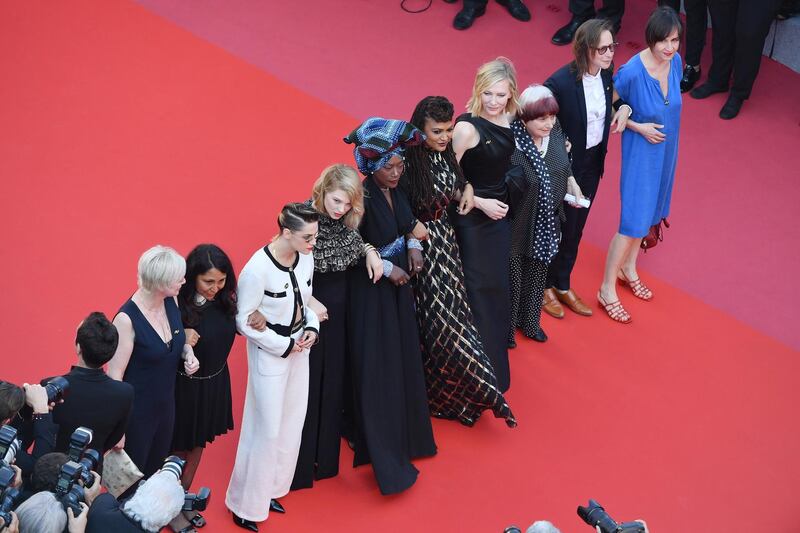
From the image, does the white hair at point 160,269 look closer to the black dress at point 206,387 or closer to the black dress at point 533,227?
the black dress at point 206,387

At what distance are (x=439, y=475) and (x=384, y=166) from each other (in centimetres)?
142

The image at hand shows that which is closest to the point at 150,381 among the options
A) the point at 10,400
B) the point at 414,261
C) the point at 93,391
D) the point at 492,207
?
the point at 93,391

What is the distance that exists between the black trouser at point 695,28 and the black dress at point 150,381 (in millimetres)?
5001

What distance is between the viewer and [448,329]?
4.87 metres

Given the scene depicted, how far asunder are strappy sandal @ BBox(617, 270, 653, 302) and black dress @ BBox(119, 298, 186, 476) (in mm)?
3031

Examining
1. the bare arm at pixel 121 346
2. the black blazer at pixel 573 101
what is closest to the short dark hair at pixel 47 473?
the bare arm at pixel 121 346

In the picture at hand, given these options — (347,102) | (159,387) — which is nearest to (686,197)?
(347,102)

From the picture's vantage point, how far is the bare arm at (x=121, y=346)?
12.5ft

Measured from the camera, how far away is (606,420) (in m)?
5.23

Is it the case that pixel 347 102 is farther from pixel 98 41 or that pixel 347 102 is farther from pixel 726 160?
pixel 726 160

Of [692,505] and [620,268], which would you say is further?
[620,268]

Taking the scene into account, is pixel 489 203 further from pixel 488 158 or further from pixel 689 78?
pixel 689 78

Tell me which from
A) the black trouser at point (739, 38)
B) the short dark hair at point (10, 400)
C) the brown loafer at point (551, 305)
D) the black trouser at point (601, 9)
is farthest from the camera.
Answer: the black trouser at point (601, 9)

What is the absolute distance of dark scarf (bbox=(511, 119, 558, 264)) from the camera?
5.30 meters
